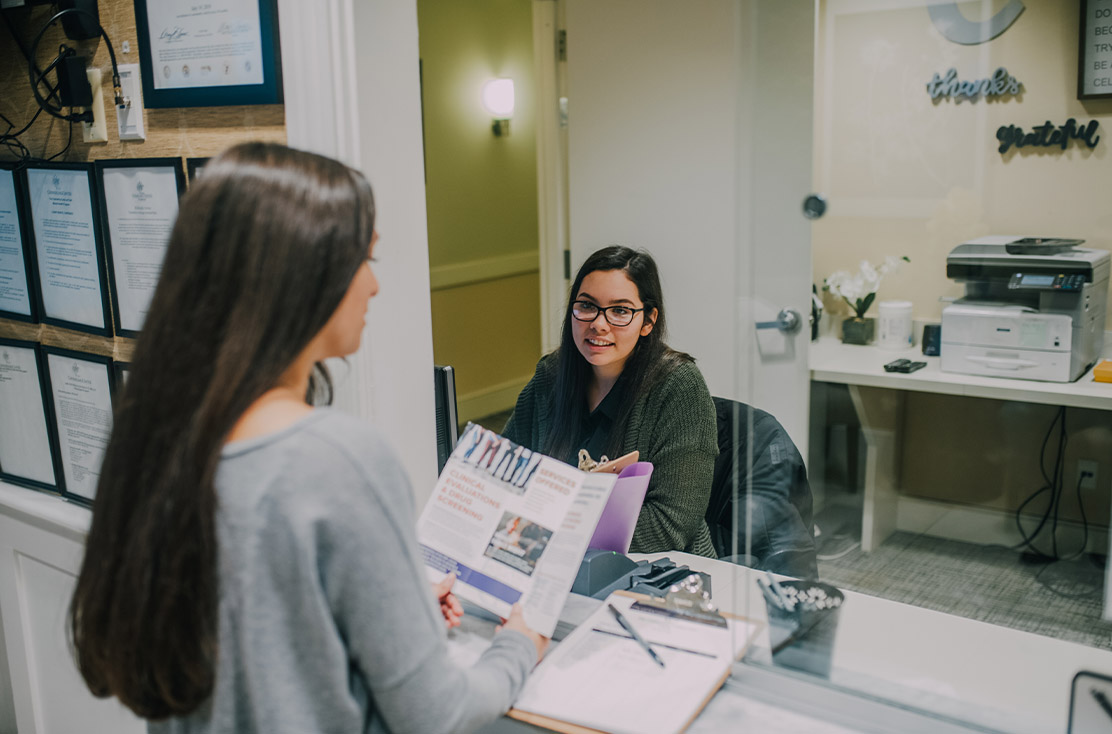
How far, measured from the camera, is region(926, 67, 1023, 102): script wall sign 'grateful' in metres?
3.07

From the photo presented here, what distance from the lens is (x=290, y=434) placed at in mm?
760

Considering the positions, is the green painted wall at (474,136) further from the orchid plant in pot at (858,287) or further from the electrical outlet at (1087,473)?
the electrical outlet at (1087,473)

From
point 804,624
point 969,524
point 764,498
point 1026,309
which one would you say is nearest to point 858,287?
point 1026,309

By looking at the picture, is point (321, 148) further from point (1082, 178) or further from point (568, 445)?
point (1082, 178)

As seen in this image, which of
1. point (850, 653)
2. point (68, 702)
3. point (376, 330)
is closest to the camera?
point (850, 653)

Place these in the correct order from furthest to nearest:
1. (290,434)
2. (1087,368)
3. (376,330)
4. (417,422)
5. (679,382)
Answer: (1087,368), (679,382), (417,422), (376,330), (290,434)

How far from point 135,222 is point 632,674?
110 centimetres

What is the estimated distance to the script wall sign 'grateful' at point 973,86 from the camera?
3.07 m

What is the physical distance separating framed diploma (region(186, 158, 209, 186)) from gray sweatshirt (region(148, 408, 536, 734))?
0.85 metres

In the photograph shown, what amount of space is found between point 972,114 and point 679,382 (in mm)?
1745

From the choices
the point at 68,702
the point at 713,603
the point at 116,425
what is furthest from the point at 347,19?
the point at 68,702

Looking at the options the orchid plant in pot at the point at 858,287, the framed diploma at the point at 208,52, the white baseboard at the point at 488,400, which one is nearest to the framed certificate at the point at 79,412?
the framed diploma at the point at 208,52

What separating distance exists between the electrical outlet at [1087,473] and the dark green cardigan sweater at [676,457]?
1.83m

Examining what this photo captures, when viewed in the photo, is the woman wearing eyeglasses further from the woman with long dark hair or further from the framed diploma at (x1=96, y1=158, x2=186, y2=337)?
the woman with long dark hair
